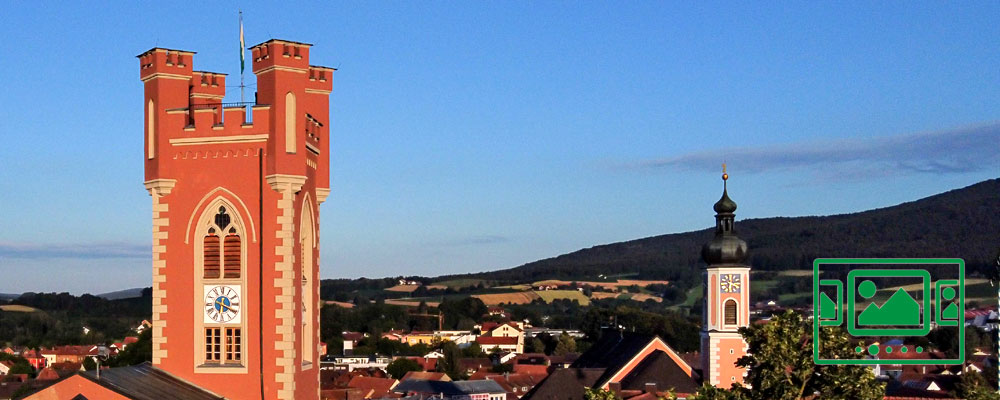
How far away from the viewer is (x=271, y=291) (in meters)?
28.8

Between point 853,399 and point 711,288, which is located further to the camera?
point 711,288

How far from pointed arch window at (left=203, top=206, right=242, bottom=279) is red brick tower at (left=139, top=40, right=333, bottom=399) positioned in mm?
19

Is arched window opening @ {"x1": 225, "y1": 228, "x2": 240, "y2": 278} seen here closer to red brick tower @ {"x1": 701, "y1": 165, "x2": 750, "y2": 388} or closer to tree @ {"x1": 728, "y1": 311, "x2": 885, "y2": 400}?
tree @ {"x1": 728, "y1": 311, "x2": 885, "y2": 400}

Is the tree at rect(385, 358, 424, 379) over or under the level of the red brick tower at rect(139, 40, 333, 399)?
under

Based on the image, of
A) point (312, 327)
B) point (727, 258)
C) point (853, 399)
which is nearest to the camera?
point (853, 399)

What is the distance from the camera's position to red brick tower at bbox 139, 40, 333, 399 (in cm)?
2881

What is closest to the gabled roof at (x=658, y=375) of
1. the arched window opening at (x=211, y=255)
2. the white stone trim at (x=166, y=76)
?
the arched window opening at (x=211, y=255)

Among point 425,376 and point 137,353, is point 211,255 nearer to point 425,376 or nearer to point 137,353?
point 137,353

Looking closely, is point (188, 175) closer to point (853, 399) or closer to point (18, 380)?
point (853, 399)

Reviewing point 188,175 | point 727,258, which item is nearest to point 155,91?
point 188,175

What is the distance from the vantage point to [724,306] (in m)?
64.8

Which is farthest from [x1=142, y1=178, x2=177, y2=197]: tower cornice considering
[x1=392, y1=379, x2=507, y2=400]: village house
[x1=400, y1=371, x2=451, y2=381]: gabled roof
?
[x1=400, y1=371, x2=451, y2=381]: gabled roof

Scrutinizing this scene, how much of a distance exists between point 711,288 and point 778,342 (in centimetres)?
3864

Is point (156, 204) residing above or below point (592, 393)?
above
